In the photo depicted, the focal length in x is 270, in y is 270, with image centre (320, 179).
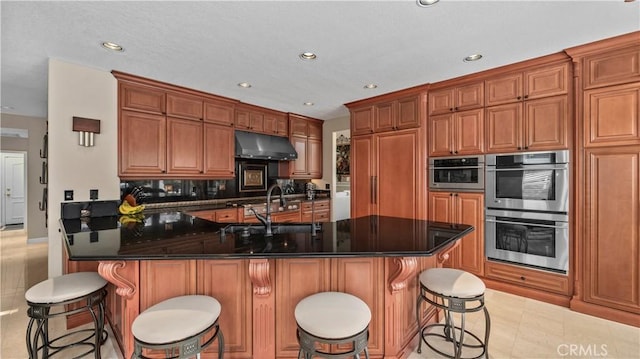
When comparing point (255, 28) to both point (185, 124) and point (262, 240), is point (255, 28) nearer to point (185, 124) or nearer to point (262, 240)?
point (262, 240)

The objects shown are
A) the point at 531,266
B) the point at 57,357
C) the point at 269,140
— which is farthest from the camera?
the point at 269,140

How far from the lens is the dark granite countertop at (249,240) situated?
4.80 ft

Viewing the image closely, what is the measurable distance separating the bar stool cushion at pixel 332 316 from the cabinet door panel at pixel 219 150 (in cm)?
302

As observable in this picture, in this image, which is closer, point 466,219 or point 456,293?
point 456,293

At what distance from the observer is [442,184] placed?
3.55 m

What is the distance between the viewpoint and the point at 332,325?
1.33m

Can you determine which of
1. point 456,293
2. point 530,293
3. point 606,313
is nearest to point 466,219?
point 530,293

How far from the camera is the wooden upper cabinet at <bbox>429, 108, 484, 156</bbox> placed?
10.6 ft

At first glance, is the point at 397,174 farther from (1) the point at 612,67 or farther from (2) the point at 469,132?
(1) the point at 612,67

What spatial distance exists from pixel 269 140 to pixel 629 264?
180 inches

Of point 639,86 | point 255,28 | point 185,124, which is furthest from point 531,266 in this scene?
point 185,124

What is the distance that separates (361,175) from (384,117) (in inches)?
37.9

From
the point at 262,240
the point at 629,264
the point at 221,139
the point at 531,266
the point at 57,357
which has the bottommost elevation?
the point at 57,357

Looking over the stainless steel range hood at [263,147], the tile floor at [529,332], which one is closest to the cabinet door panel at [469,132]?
the tile floor at [529,332]
